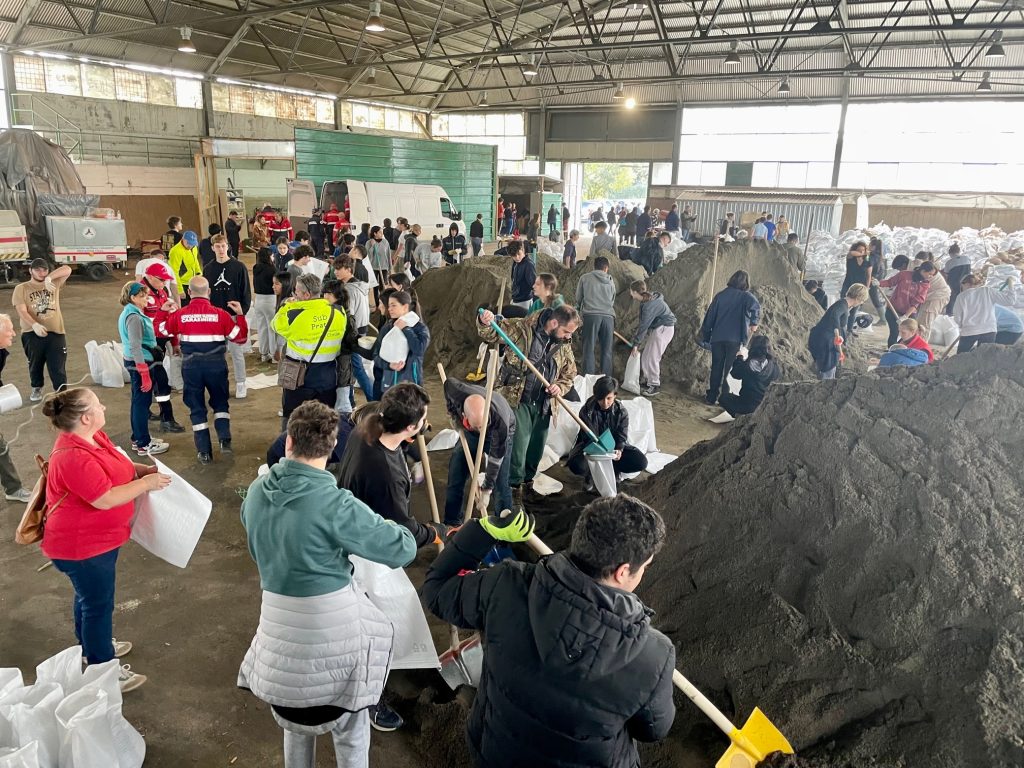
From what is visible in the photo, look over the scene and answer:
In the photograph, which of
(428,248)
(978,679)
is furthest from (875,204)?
(978,679)

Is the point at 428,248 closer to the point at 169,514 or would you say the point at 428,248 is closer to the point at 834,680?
the point at 169,514

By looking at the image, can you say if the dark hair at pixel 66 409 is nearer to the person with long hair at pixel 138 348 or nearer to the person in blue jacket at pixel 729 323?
the person with long hair at pixel 138 348

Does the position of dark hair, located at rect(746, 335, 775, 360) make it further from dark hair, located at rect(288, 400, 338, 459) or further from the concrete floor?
dark hair, located at rect(288, 400, 338, 459)

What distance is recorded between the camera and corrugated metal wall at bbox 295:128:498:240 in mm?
17125

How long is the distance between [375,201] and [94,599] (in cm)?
1525

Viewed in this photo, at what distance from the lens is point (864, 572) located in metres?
3.44

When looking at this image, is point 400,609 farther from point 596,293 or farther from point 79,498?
point 596,293

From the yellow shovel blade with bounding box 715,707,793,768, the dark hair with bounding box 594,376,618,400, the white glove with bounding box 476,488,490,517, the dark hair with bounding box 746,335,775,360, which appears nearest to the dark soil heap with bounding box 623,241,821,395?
the dark hair with bounding box 746,335,775,360

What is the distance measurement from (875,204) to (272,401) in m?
22.2

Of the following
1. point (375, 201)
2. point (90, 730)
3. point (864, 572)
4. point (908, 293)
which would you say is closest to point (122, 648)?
point (90, 730)

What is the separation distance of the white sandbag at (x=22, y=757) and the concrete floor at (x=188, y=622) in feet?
2.52

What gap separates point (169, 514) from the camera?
3350 millimetres

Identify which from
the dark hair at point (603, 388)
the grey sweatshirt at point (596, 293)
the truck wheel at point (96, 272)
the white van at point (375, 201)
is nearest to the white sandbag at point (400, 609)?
the dark hair at point (603, 388)

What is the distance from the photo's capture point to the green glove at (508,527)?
223 centimetres
